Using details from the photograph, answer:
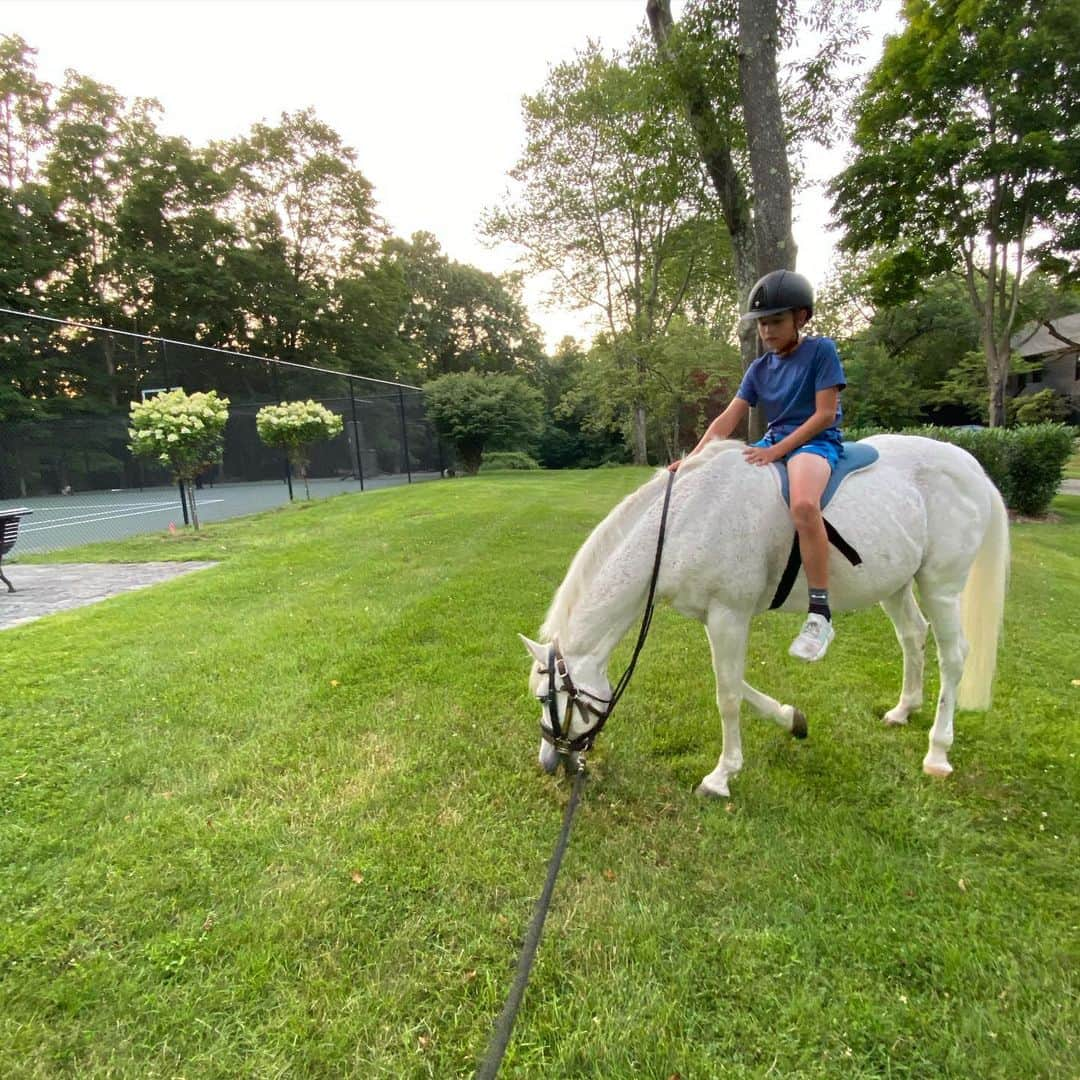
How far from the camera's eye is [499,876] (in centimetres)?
199

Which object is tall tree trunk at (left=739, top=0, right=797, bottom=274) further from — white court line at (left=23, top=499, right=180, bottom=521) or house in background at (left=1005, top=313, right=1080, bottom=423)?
house in background at (left=1005, top=313, right=1080, bottom=423)

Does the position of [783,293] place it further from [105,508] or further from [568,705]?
[105,508]

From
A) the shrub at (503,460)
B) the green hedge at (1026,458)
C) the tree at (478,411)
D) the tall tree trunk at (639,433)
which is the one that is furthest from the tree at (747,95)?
the shrub at (503,460)

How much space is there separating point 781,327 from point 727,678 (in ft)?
5.34

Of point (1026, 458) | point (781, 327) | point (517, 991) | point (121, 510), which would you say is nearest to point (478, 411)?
point (121, 510)

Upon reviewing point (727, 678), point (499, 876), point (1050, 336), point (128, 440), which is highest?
point (1050, 336)

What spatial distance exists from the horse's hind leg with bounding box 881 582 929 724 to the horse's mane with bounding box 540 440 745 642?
62.8 inches

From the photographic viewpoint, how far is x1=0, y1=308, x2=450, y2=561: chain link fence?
10148mm

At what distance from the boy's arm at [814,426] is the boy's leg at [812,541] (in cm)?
7

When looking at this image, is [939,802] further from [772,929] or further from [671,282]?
[671,282]

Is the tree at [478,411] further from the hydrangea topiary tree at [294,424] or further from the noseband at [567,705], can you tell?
the noseband at [567,705]

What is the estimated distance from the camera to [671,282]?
23688 mm

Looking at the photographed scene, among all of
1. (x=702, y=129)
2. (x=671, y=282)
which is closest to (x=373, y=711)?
(x=702, y=129)

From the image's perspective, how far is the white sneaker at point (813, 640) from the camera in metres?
2.24
